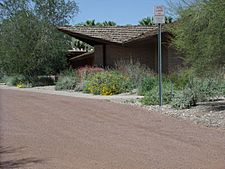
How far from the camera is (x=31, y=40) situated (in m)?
36.0

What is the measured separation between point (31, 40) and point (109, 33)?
5760mm

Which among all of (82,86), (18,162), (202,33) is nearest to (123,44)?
(82,86)

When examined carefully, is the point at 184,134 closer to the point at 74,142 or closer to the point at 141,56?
the point at 74,142

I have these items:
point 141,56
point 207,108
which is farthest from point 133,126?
point 141,56

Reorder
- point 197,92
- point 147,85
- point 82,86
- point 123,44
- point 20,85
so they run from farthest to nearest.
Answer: point 20,85
point 123,44
point 82,86
point 147,85
point 197,92

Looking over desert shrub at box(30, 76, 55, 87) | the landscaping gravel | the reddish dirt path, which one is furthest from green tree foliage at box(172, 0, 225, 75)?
desert shrub at box(30, 76, 55, 87)

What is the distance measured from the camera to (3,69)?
39438 mm

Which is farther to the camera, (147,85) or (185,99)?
(147,85)

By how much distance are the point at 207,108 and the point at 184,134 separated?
4.50m

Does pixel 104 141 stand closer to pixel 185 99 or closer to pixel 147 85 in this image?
pixel 185 99

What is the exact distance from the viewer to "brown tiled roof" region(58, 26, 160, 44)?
3322cm

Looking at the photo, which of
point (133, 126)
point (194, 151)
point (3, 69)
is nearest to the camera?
point (194, 151)

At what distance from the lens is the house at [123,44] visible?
3234cm

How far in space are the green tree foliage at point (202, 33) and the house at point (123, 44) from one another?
15.8 meters
